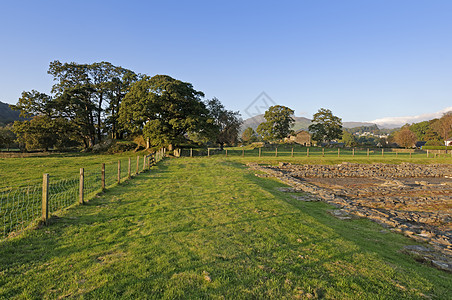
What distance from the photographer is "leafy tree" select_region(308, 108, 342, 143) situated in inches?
→ 2744

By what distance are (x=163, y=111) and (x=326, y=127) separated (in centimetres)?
5550

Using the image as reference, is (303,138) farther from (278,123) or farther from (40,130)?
(40,130)

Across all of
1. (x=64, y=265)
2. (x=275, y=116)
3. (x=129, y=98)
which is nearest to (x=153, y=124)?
(x=129, y=98)

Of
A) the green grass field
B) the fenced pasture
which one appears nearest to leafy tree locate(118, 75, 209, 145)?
the fenced pasture

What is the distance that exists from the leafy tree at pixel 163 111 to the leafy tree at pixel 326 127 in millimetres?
47025

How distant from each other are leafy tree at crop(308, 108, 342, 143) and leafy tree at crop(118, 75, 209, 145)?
1851 inches

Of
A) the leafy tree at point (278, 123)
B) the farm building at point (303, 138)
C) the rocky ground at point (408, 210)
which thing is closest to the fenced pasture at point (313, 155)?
the rocky ground at point (408, 210)

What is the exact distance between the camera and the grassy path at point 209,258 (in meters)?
3.74

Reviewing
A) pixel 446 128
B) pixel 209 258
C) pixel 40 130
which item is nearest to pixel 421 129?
pixel 446 128

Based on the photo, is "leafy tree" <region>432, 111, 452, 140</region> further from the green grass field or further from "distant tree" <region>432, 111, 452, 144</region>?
the green grass field

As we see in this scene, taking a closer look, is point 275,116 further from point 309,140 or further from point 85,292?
point 85,292

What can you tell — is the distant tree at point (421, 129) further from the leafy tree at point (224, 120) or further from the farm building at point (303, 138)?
the leafy tree at point (224, 120)

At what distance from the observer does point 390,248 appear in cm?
598

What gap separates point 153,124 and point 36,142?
2671 centimetres
